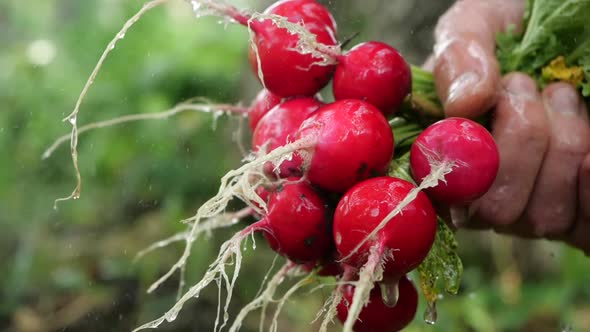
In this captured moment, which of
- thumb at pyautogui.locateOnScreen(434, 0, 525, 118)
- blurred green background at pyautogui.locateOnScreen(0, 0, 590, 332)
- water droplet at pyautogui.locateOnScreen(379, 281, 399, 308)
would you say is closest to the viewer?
water droplet at pyautogui.locateOnScreen(379, 281, 399, 308)

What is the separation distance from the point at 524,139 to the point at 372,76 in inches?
10.2

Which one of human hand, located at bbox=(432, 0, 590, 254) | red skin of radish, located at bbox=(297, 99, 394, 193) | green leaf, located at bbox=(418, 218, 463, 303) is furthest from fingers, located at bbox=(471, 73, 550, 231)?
red skin of radish, located at bbox=(297, 99, 394, 193)

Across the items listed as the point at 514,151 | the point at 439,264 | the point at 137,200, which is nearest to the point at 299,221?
the point at 439,264

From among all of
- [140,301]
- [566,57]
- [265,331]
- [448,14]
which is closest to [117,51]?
[140,301]

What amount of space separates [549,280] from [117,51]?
1744 mm

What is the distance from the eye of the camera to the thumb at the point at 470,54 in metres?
0.81

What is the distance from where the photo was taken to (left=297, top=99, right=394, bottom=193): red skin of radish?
0.65 meters

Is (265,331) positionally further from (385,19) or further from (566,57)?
(566,57)

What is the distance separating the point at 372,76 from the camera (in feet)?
2.35

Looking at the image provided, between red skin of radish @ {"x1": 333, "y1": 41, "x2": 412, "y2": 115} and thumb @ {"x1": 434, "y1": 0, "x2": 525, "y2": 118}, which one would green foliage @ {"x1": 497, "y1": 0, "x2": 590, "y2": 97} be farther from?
Answer: red skin of radish @ {"x1": 333, "y1": 41, "x2": 412, "y2": 115}

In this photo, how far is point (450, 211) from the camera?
73 cm

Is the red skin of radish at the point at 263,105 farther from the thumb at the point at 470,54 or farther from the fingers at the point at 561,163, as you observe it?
the fingers at the point at 561,163

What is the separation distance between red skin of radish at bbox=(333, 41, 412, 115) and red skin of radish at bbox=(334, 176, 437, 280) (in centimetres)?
13

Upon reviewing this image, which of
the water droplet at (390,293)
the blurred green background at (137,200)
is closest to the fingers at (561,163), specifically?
the water droplet at (390,293)
